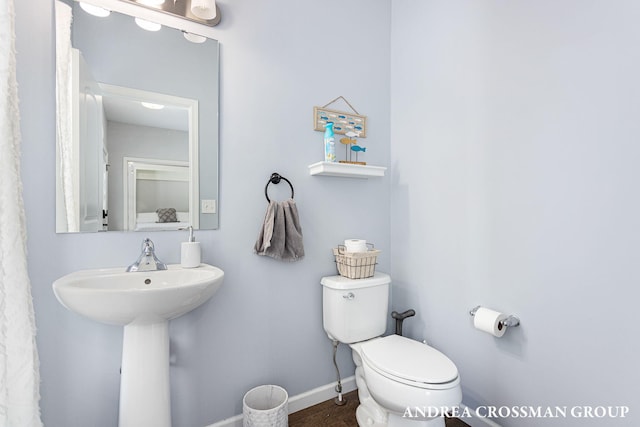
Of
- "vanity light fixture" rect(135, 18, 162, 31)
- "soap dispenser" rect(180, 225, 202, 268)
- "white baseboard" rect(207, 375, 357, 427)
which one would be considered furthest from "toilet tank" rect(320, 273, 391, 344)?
"vanity light fixture" rect(135, 18, 162, 31)

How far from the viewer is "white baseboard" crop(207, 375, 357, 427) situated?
1640 millimetres

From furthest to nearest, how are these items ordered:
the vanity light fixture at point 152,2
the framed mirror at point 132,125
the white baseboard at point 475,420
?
the white baseboard at point 475,420 → the vanity light fixture at point 152,2 → the framed mirror at point 132,125

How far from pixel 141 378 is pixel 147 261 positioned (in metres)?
0.44

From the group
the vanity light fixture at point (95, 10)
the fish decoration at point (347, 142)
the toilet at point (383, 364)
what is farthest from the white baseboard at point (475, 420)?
the vanity light fixture at point (95, 10)

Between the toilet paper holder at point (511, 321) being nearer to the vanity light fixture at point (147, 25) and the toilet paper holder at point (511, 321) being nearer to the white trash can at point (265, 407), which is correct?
the white trash can at point (265, 407)

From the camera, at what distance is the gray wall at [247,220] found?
117 cm

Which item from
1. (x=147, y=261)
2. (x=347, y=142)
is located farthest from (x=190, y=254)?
(x=347, y=142)

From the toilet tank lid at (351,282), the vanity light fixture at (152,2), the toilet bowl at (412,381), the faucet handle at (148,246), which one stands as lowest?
the toilet bowl at (412,381)

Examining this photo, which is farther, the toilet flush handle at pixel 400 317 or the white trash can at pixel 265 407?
the toilet flush handle at pixel 400 317

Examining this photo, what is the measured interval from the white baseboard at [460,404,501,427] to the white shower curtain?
5.69 feet

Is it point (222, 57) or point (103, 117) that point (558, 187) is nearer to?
point (222, 57)

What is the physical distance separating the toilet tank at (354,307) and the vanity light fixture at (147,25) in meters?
1.48

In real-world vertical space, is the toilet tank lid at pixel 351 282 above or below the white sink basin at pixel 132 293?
below

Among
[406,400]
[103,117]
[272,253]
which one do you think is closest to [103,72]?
[103,117]
